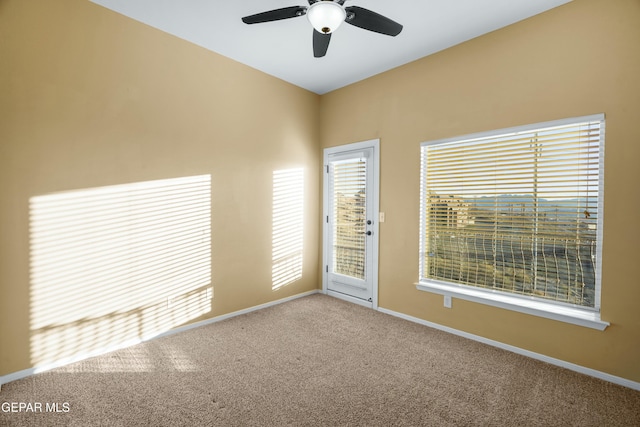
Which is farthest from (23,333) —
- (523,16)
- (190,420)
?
(523,16)

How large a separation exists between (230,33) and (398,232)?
2688 millimetres

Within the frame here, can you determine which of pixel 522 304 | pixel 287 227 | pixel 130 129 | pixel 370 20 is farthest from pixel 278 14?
pixel 522 304

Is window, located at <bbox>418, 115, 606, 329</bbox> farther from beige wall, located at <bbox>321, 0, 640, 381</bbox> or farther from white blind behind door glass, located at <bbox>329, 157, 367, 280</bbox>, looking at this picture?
white blind behind door glass, located at <bbox>329, 157, 367, 280</bbox>

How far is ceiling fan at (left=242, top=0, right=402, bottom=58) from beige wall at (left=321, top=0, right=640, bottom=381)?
1.17 meters

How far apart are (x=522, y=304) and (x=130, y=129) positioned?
12.3 feet

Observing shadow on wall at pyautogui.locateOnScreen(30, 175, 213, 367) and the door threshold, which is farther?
the door threshold

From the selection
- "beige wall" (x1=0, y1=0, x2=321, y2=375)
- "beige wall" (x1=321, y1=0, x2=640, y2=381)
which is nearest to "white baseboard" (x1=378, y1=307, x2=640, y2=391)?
"beige wall" (x1=321, y1=0, x2=640, y2=381)

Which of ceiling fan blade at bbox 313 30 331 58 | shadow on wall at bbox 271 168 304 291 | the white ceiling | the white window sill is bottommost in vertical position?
the white window sill

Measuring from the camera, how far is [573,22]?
2.44 m

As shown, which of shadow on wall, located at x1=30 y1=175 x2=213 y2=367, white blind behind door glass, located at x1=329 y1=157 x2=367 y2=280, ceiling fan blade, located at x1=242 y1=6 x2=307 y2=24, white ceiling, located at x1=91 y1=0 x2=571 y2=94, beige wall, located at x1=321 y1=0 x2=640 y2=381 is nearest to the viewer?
ceiling fan blade, located at x1=242 y1=6 x2=307 y2=24

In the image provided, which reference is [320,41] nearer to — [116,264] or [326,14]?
[326,14]

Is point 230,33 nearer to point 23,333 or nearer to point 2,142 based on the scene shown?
point 2,142

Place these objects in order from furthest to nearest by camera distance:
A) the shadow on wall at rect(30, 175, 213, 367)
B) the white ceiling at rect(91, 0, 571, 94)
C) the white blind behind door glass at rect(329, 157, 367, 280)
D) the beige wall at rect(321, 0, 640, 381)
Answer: the white blind behind door glass at rect(329, 157, 367, 280) < the white ceiling at rect(91, 0, 571, 94) < the shadow on wall at rect(30, 175, 213, 367) < the beige wall at rect(321, 0, 640, 381)

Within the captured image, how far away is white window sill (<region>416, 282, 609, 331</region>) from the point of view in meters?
2.38
